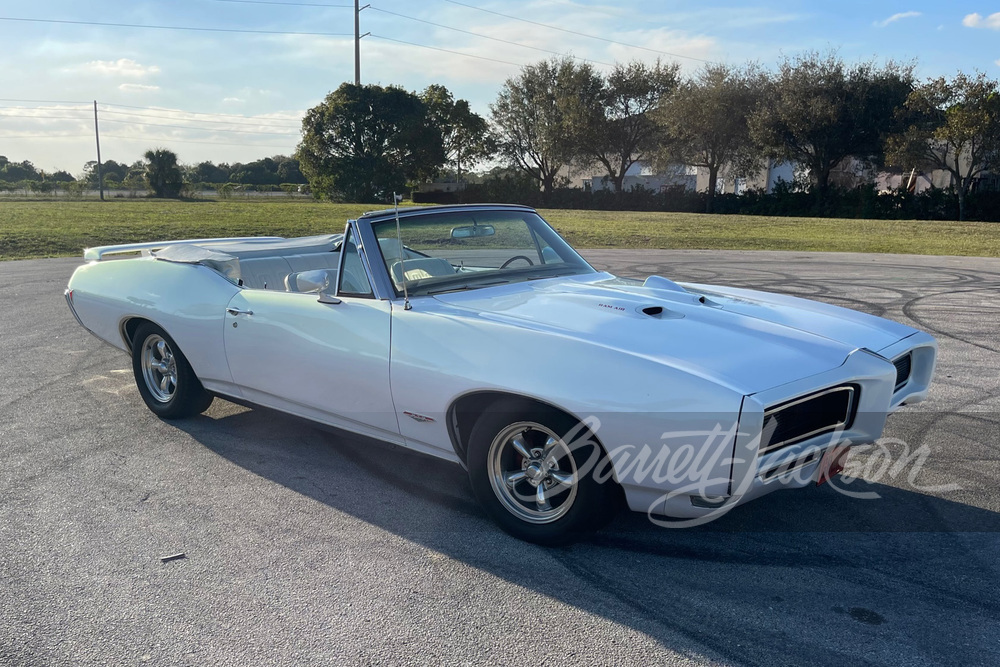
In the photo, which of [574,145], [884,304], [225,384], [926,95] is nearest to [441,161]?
[574,145]

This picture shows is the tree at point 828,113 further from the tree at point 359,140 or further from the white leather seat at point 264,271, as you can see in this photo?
the white leather seat at point 264,271

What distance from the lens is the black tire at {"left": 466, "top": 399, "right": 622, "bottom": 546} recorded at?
Result: 3.09 metres

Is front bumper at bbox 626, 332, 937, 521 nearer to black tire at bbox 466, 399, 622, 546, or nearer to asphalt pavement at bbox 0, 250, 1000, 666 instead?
black tire at bbox 466, 399, 622, 546

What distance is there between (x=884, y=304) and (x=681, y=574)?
735cm

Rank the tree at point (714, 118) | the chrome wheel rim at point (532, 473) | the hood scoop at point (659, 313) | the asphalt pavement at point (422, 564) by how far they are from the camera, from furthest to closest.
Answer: the tree at point (714, 118), the hood scoop at point (659, 313), the chrome wheel rim at point (532, 473), the asphalt pavement at point (422, 564)

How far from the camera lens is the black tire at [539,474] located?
Answer: 10.1ft

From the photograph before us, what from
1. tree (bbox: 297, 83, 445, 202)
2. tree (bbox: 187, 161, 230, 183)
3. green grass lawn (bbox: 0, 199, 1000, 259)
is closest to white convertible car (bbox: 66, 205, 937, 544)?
green grass lawn (bbox: 0, 199, 1000, 259)

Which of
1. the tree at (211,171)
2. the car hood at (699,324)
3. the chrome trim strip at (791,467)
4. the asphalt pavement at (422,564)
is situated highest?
the tree at (211,171)

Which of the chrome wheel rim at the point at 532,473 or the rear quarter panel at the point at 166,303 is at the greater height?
the rear quarter panel at the point at 166,303

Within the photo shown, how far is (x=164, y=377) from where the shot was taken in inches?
204

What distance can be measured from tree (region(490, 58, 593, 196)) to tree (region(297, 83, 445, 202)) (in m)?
7.07

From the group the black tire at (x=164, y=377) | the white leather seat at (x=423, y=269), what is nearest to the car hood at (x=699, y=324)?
the white leather seat at (x=423, y=269)

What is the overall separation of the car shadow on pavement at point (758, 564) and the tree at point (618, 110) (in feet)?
166

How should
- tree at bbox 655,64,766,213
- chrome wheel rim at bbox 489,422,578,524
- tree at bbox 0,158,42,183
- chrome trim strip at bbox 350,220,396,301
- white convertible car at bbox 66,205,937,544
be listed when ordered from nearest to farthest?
white convertible car at bbox 66,205,937,544 < chrome wheel rim at bbox 489,422,578,524 < chrome trim strip at bbox 350,220,396,301 < tree at bbox 655,64,766,213 < tree at bbox 0,158,42,183
